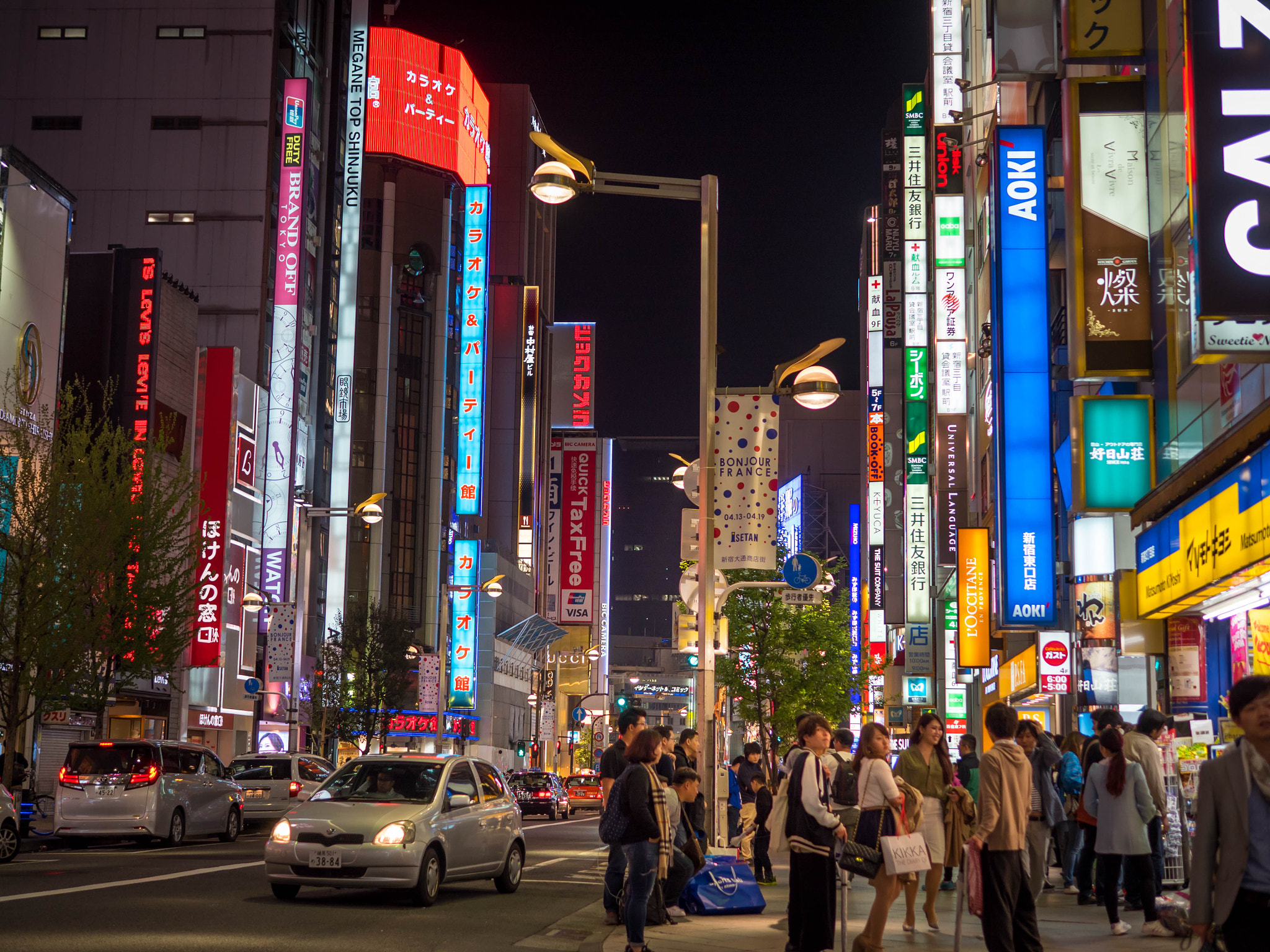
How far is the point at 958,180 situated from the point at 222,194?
32.7 metres

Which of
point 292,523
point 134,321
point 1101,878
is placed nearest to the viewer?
point 1101,878

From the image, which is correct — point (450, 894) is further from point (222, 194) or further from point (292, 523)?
point (222, 194)

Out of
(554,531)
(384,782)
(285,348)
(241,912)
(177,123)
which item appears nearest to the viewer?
(241,912)

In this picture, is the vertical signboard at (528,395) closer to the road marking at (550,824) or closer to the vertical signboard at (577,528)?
the vertical signboard at (577,528)

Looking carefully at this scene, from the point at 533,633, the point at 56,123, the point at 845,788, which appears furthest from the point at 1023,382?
the point at 533,633

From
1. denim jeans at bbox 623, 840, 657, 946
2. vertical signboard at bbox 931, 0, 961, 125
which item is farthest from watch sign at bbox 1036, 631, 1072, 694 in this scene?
vertical signboard at bbox 931, 0, 961, 125

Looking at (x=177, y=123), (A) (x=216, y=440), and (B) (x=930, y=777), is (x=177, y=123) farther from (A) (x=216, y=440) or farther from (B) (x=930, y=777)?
(B) (x=930, y=777)

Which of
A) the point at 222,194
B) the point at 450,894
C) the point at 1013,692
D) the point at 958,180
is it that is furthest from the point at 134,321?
the point at 450,894

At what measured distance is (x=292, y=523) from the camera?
55312mm

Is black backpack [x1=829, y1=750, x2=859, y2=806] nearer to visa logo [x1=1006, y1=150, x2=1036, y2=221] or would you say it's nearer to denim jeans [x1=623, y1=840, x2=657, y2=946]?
denim jeans [x1=623, y1=840, x2=657, y2=946]

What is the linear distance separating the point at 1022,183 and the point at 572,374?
95808 millimetres

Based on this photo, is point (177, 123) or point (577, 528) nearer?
point (177, 123)

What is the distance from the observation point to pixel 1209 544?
14.3 m

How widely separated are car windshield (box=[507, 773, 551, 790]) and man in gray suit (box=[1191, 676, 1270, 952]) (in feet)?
126
